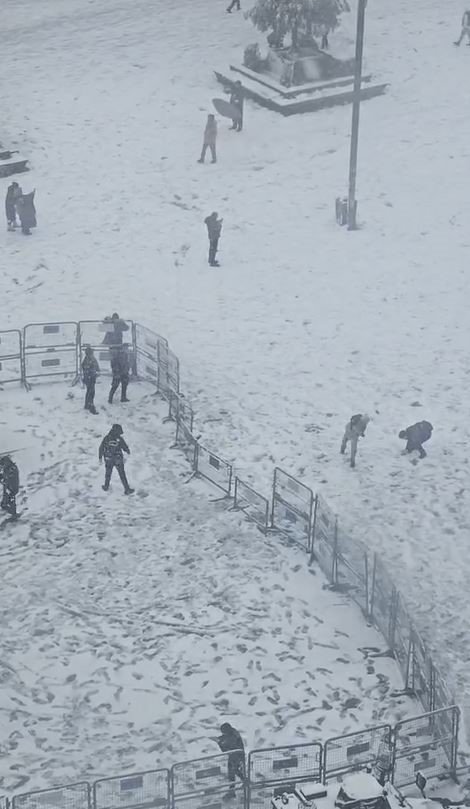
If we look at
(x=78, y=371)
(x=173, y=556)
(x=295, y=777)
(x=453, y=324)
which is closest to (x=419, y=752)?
(x=295, y=777)

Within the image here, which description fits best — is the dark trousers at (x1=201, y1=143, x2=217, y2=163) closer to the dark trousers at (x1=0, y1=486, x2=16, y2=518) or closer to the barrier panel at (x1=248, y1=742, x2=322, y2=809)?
the dark trousers at (x1=0, y1=486, x2=16, y2=518)

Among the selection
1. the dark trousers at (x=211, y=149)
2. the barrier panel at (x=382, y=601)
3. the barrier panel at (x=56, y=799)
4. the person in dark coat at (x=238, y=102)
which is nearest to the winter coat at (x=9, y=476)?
the barrier panel at (x=382, y=601)

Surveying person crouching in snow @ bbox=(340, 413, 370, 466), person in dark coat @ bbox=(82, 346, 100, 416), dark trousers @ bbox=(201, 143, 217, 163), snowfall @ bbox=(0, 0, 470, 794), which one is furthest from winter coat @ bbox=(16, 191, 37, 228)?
person crouching in snow @ bbox=(340, 413, 370, 466)

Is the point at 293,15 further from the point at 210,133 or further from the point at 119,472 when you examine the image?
the point at 119,472

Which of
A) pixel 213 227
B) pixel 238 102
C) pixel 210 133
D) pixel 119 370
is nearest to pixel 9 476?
pixel 119 370

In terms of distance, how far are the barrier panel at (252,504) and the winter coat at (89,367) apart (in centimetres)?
409

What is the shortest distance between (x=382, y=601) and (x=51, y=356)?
11140mm

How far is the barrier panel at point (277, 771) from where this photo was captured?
690 inches

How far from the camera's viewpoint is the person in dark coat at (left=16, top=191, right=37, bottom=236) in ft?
115

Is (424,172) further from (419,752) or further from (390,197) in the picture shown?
(419,752)

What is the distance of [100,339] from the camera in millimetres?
30016

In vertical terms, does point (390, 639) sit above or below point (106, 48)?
below

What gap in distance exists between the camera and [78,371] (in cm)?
2870

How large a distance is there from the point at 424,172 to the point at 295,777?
25.7 metres
